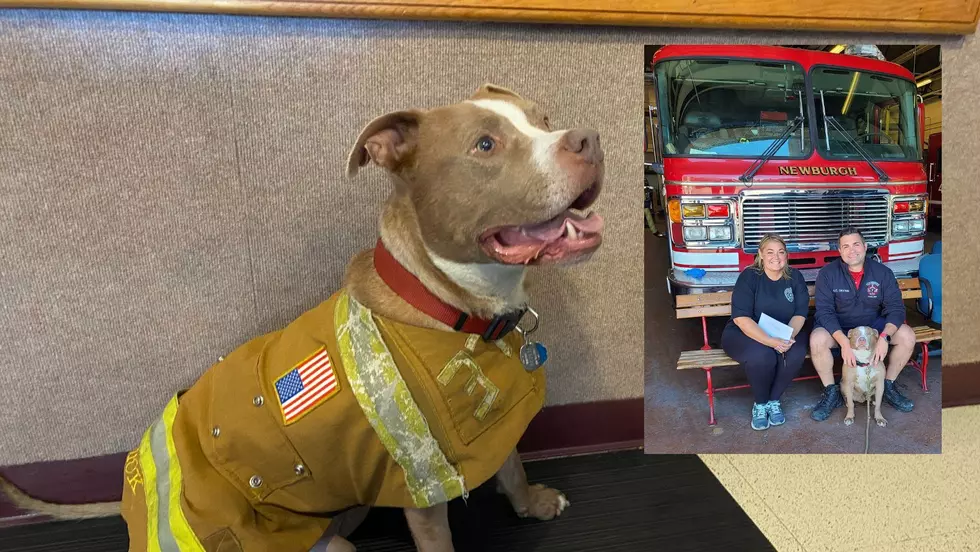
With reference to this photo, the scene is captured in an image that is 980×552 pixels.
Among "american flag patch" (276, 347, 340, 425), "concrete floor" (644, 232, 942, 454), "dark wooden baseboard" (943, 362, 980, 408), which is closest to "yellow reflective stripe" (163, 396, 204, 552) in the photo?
"american flag patch" (276, 347, 340, 425)

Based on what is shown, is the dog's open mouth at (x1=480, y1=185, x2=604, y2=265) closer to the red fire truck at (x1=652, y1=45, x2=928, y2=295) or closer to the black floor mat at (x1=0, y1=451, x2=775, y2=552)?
the red fire truck at (x1=652, y1=45, x2=928, y2=295)

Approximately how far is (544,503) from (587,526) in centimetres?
13

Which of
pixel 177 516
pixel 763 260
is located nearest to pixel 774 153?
pixel 763 260

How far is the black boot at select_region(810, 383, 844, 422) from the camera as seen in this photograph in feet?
4.95

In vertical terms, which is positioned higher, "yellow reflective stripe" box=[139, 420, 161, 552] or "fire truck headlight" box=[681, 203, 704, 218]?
"fire truck headlight" box=[681, 203, 704, 218]

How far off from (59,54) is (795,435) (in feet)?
6.92

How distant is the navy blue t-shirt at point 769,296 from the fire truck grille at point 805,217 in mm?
82

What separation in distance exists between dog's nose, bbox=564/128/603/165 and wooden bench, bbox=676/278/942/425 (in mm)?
745

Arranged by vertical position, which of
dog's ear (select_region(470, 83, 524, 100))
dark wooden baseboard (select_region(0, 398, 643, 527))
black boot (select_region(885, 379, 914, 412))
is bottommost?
dark wooden baseboard (select_region(0, 398, 643, 527))

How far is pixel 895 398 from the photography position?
61.5 inches

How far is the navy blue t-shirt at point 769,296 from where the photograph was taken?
145cm

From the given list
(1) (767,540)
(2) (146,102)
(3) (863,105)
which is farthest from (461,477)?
(3) (863,105)

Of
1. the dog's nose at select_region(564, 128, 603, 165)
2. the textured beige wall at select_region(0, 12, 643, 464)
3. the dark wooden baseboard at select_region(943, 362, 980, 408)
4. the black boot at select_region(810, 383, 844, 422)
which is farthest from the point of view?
the dark wooden baseboard at select_region(943, 362, 980, 408)

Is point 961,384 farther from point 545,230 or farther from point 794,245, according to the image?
point 545,230
